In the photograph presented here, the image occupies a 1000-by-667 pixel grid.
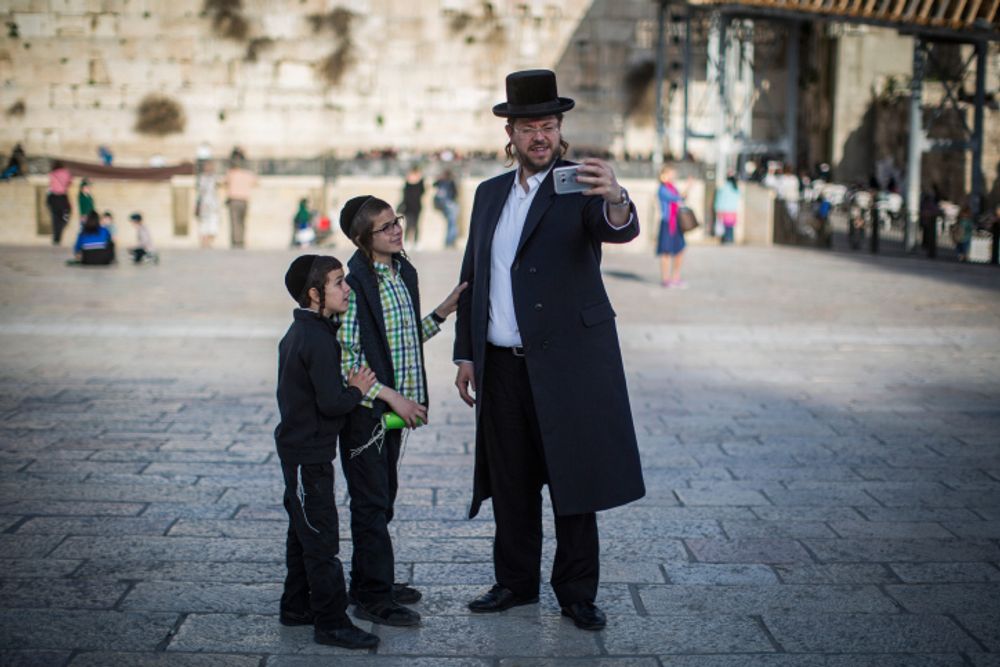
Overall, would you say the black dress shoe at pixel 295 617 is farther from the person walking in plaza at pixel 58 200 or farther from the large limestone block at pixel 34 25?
the large limestone block at pixel 34 25

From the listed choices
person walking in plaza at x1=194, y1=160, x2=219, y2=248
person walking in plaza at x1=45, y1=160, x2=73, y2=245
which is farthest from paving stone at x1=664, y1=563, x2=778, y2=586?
person walking in plaza at x1=45, y1=160, x2=73, y2=245

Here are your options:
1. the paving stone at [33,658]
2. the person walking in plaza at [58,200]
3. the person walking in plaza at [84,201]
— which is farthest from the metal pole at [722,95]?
the paving stone at [33,658]

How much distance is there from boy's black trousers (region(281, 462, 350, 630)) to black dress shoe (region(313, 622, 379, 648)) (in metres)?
0.02

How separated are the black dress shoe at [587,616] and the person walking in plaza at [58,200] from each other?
18276 mm

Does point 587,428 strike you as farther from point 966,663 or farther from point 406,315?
point 966,663

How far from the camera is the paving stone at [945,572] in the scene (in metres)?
4.72

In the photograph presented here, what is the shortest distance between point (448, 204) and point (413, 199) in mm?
772

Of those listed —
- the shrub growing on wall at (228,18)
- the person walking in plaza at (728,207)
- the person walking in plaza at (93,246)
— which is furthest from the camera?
the shrub growing on wall at (228,18)

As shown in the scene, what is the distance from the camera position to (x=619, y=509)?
18.9 ft

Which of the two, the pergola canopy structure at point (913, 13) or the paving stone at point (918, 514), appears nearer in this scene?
the paving stone at point (918, 514)

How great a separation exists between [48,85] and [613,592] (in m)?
31.8

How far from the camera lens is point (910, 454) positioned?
684cm

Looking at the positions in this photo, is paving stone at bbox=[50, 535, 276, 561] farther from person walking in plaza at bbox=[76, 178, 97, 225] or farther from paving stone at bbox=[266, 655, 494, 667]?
person walking in plaza at bbox=[76, 178, 97, 225]

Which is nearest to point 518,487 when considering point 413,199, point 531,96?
point 531,96
